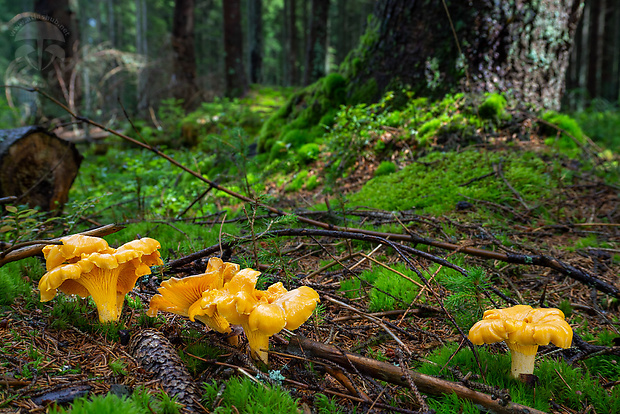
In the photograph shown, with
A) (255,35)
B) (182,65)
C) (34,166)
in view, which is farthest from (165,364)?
(255,35)

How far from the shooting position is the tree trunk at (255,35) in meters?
14.6

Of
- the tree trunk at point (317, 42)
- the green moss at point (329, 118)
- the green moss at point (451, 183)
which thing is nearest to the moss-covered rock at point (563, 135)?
the green moss at point (451, 183)

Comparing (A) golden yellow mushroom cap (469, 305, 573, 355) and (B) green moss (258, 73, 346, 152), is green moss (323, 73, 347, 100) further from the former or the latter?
(A) golden yellow mushroom cap (469, 305, 573, 355)

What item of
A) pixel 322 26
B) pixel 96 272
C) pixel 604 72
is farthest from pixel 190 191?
pixel 604 72

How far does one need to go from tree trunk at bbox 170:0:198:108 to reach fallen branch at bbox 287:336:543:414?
39.5ft

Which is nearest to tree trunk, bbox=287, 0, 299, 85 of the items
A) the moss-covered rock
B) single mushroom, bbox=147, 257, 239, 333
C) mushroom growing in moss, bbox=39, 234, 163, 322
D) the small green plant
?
the moss-covered rock

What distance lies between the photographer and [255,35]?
14656 millimetres

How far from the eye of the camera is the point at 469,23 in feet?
16.9

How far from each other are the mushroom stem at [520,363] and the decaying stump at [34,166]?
13.8ft

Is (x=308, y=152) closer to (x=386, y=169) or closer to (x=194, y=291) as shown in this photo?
(x=386, y=169)

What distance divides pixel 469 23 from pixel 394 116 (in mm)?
1684

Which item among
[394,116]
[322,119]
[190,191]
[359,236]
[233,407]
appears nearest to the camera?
[233,407]

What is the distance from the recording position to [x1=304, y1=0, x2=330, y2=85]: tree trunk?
1282 centimetres

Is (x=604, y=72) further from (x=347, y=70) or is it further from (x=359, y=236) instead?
(x=359, y=236)
